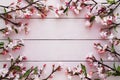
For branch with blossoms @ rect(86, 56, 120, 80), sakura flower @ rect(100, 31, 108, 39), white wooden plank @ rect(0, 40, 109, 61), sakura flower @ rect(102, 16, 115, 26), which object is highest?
sakura flower @ rect(102, 16, 115, 26)

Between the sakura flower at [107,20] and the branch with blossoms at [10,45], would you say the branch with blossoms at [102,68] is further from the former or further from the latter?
the branch with blossoms at [10,45]

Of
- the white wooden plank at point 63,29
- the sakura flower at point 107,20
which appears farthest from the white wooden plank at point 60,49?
the sakura flower at point 107,20

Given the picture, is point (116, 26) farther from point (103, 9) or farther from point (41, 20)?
point (41, 20)

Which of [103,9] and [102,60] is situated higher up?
[103,9]

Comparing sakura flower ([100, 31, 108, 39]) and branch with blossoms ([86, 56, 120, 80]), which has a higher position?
sakura flower ([100, 31, 108, 39])

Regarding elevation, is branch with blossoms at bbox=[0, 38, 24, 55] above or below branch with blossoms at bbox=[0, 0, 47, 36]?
below

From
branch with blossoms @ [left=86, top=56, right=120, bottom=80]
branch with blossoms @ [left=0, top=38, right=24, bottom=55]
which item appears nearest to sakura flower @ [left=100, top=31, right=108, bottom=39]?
branch with blossoms @ [left=86, top=56, right=120, bottom=80]

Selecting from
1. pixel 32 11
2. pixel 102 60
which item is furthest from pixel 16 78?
pixel 102 60

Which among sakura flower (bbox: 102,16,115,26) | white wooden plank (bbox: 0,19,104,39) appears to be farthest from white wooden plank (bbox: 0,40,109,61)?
sakura flower (bbox: 102,16,115,26)

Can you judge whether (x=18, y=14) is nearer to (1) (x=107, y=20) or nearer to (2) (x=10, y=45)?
(2) (x=10, y=45)

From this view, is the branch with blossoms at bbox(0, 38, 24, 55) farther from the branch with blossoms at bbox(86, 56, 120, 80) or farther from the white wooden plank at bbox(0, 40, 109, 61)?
the branch with blossoms at bbox(86, 56, 120, 80)

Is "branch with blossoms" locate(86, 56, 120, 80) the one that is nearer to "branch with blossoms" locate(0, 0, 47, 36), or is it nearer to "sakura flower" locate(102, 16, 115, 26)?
"sakura flower" locate(102, 16, 115, 26)

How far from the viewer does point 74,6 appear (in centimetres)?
162

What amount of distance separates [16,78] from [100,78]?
0.52m
